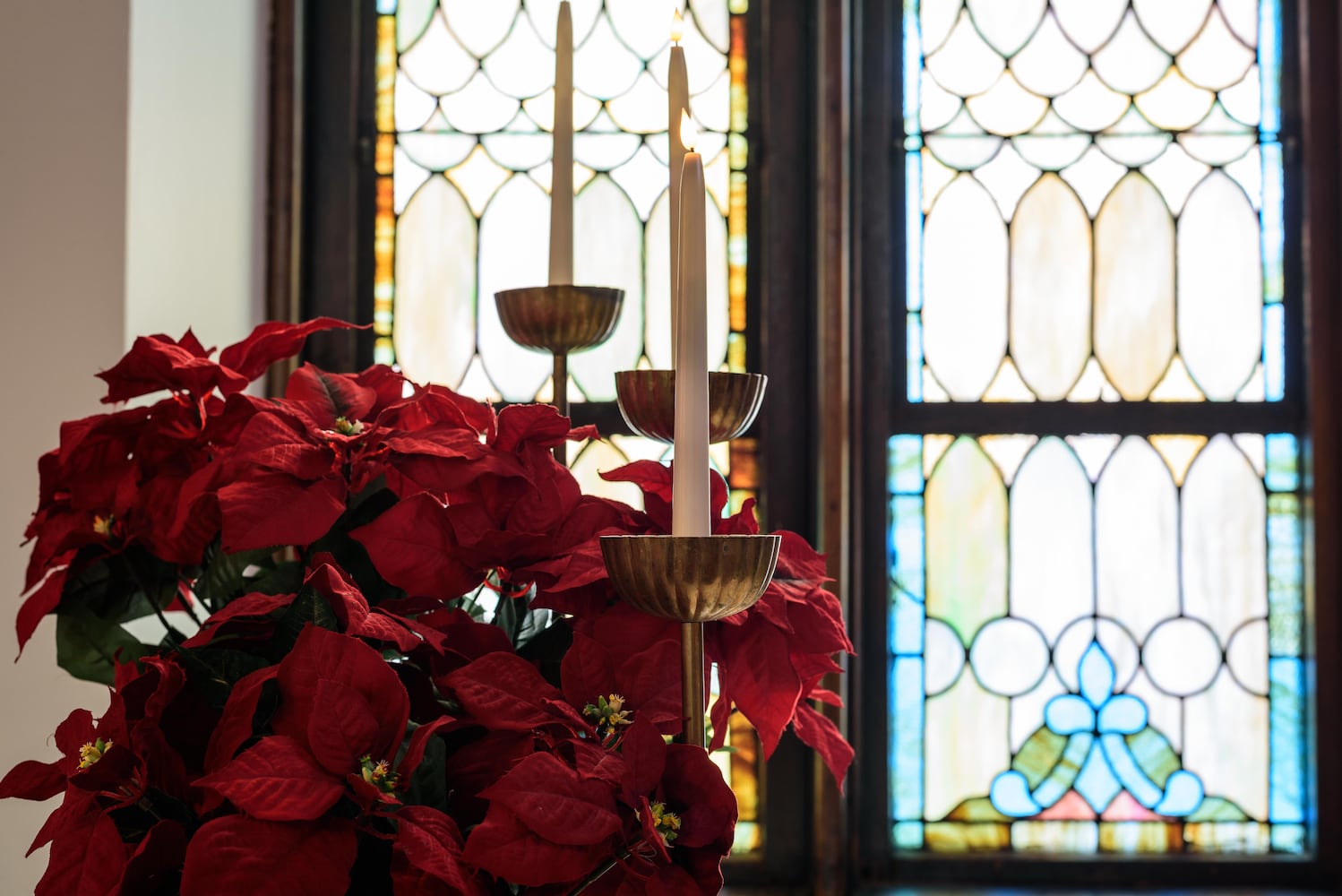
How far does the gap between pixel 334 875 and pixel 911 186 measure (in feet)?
3.95

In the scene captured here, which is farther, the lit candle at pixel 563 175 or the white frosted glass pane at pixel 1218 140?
the white frosted glass pane at pixel 1218 140

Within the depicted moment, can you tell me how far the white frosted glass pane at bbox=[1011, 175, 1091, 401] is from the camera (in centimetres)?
136

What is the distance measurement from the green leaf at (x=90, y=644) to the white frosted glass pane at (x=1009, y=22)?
4.07ft

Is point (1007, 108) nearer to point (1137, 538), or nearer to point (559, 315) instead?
point (1137, 538)

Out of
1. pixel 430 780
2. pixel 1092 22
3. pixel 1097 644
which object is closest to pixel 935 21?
pixel 1092 22

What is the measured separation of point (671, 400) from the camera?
19.3 inches

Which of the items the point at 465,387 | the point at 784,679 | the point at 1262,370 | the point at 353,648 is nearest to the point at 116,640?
the point at 353,648

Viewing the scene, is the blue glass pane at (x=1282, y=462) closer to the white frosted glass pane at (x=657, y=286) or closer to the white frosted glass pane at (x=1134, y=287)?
the white frosted glass pane at (x=1134, y=287)

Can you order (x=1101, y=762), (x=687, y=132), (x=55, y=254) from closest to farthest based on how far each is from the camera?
(x=687, y=132)
(x=55, y=254)
(x=1101, y=762)

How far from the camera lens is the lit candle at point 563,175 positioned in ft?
1.96

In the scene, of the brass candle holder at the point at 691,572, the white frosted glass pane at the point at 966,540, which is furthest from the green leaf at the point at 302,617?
the white frosted glass pane at the point at 966,540

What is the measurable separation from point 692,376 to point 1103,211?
1.14 meters

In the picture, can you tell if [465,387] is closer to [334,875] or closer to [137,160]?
[137,160]

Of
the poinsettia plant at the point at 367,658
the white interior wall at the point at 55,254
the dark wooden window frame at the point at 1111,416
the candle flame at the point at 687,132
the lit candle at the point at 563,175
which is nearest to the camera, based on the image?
the poinsettia plant at the point at 367,658
